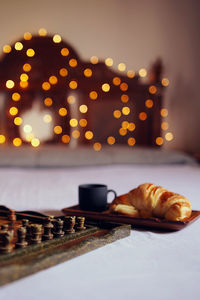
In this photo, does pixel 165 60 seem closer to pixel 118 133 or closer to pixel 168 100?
pixel 168 100

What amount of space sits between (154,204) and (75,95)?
6.81ft

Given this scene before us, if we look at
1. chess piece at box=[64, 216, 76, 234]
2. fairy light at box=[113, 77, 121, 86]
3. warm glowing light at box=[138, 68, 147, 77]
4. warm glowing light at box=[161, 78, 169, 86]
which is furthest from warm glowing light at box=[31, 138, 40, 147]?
chess piece at box=[64, 216, 76, 234]

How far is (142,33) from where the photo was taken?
3.07 m

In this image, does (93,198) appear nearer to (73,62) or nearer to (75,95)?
(75,95)

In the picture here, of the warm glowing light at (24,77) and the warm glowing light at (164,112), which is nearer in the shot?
the warm glowing light at (24,77)

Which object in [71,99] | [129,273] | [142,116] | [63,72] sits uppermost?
[63,72]

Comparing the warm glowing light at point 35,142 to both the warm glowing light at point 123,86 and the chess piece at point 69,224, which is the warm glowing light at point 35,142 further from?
the chess piece at point 69,224

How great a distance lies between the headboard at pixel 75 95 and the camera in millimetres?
2828

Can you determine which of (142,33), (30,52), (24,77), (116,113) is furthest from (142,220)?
(142,33)

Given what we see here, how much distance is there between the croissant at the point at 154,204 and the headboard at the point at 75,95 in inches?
77.9

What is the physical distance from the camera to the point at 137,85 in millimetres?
2908

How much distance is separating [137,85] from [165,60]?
390 millimetres

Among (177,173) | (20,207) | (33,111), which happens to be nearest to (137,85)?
(33,111)

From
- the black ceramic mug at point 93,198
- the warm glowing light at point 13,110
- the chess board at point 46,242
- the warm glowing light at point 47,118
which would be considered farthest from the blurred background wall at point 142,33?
Result: the chess board at point 46,242
